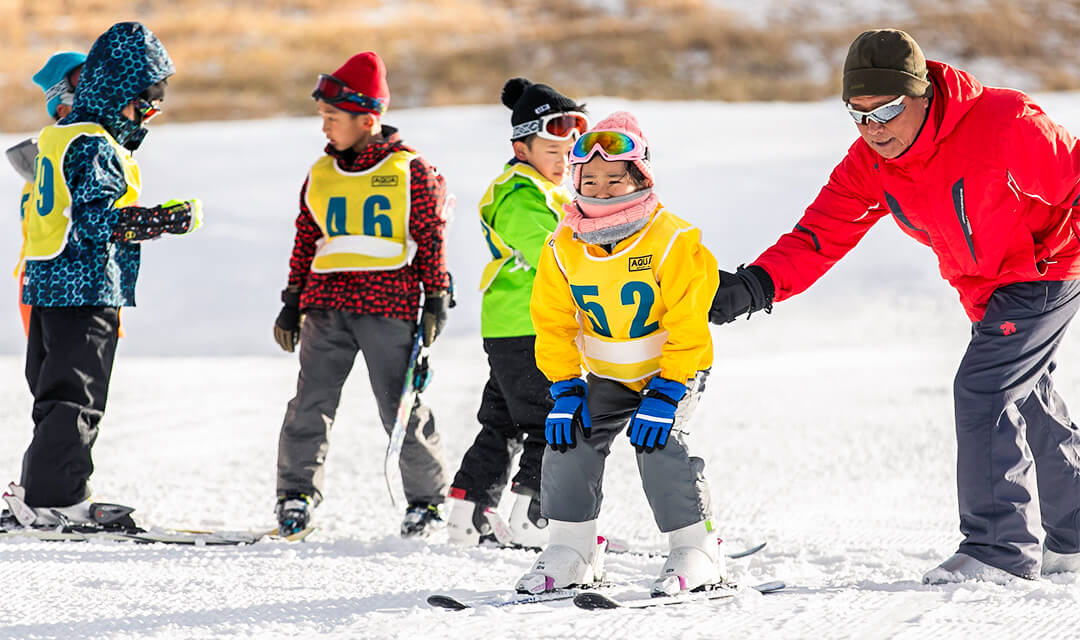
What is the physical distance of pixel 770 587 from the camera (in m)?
3.27

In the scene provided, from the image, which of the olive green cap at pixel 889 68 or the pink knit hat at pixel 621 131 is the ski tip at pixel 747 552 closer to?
the pink knit hat at pixel 621 131

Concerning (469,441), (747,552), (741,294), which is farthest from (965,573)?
(469,441)

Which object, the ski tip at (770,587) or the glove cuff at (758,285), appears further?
the glove cuff at (758,285)

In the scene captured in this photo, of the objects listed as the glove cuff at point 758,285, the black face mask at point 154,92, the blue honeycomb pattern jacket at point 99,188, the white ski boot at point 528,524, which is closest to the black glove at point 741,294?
the glove cuff at point 758,285

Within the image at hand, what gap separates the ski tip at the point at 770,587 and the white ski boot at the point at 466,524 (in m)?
1.35


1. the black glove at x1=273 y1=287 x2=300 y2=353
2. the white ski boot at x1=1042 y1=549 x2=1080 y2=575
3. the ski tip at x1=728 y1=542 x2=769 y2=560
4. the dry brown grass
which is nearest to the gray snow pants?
the ski tip at x1=728 y1=542 x2=769 y2=560

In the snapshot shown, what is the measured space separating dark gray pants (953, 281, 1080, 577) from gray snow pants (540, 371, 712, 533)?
856mm

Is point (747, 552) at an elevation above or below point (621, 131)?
below

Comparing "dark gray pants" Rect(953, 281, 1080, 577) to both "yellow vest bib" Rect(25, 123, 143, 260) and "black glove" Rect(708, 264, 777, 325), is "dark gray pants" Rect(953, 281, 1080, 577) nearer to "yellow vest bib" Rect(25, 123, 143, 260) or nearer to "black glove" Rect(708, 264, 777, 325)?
"black glove" Rect(708, 264, 777, 325)

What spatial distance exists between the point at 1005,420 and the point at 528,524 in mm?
1737

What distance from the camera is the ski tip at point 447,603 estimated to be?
9.71 ft

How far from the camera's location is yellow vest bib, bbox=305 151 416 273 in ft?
14.7

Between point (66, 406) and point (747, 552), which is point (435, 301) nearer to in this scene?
point (66, 406)

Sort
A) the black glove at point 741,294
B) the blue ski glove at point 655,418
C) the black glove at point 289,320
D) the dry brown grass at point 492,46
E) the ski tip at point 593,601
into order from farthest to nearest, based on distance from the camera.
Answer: the dry brown grass at point 492,46 → the black glove at point 289,320 → the black glove at point 741,294 → the blue ski glove at point 655,418 → the ski tip at point 593,601
